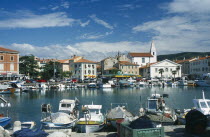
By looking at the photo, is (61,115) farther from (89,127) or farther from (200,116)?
(200,116)

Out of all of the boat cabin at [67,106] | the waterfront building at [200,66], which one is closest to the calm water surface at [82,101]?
the boat cabin at [67,106]

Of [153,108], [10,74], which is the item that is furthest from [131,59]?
[153,108]

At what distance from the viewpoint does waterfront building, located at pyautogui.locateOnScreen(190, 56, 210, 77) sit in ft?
382

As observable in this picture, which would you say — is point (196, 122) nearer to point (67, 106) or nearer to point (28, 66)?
point (67, 106)

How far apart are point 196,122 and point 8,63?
82920mm

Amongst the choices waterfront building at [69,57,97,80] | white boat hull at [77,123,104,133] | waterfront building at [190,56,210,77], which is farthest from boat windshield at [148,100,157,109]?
waterfront building at [190,56,210,77]

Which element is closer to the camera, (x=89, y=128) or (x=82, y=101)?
(x=89, y=128)

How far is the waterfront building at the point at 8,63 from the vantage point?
3243 inches

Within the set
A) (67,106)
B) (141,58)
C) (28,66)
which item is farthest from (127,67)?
(67,106)

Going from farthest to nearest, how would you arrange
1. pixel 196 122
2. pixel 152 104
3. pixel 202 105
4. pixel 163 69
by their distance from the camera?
pixel 163 69 → pixel 152 104 → pixel 202 105 → pixel 196 122

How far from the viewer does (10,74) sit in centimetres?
8375

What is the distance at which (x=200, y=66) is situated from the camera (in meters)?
123

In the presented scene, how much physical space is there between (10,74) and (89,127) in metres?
71.1

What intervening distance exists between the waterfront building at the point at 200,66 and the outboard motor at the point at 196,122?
114 meters
